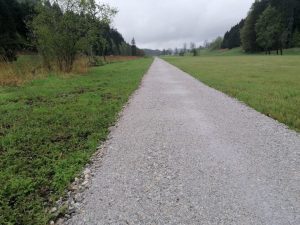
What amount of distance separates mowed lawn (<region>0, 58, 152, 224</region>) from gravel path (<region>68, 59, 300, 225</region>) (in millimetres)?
449

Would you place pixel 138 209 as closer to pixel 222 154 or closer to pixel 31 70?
pixel 222 154

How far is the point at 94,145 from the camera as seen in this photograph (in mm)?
5277

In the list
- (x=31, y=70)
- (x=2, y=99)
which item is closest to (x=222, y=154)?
(x=2, y=99)

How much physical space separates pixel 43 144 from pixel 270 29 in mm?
74302

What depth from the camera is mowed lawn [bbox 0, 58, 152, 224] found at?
11.3 feet

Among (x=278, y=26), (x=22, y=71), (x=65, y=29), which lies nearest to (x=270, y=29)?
(x=278, y=26)

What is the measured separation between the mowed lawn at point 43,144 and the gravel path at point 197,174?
0.45 meters

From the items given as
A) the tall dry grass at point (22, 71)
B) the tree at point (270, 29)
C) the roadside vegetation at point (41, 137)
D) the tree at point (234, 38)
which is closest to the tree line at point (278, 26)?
the tree at point (270, 29)

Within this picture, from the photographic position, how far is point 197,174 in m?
3.98

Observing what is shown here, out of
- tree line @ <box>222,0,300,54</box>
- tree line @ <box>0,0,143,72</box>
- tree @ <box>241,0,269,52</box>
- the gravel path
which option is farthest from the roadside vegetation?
tree @ <box>241,0,269,52</box>

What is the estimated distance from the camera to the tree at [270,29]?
6950 centimetres

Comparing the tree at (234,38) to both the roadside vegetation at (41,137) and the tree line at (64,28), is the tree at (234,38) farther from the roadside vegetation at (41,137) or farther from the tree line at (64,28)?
the roadside vegetation at (41,137)

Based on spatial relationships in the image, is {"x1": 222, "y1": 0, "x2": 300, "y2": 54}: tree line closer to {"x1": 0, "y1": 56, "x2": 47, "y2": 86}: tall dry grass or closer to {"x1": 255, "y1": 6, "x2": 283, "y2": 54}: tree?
{"x1": 255, "y1": 6, "x2": 283, "y2": 54}: tree

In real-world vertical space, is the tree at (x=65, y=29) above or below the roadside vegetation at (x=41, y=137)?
above
